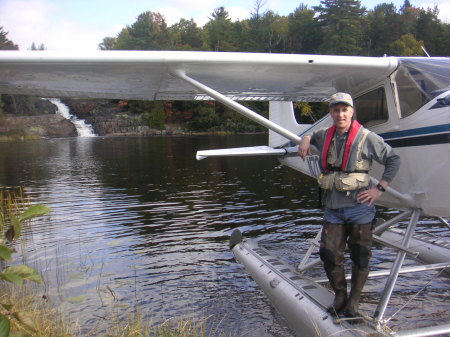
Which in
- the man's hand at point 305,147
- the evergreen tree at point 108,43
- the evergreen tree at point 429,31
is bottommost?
the man's hand at point 305,147

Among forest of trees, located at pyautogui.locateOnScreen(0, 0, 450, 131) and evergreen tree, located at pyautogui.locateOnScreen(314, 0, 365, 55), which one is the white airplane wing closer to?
forest of trees, located at pyautogui.locateOnScreen(0, 0, 450, 131)

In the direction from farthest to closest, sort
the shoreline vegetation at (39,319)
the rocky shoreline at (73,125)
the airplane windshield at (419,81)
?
the rocky shoreline at (73,125), the airplane windshield at (419,81), the shoreline vegetation at (39,319)

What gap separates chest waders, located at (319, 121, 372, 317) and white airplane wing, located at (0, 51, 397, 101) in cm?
128

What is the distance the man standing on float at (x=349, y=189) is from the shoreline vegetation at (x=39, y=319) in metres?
1.10

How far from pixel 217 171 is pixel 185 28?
85.2 m

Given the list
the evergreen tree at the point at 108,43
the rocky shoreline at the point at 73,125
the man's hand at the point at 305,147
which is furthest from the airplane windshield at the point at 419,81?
the evergreen tree at the point at 108,43

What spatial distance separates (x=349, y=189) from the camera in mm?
3102

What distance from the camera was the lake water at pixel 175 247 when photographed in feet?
13.7

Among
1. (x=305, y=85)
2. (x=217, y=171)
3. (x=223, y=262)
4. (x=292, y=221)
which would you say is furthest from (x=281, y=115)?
(x=217, y=171)

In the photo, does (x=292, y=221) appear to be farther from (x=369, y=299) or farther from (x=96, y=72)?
(x=96, y=72)

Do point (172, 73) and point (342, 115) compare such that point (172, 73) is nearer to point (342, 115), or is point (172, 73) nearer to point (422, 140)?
point (342, 115)

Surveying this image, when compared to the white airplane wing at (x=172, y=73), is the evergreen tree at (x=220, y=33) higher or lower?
higher

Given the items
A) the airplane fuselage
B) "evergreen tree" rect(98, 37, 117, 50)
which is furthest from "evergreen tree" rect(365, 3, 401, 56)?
the airplane fuselage

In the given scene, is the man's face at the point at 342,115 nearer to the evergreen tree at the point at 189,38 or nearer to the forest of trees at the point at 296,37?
the forest of trees at the point at 296,37
